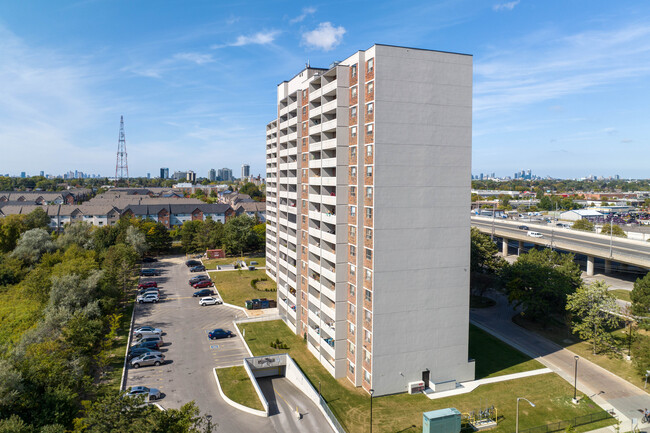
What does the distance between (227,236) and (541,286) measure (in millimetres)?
70393

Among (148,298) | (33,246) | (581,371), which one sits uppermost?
(33,246)

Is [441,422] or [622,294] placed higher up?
[441,422]

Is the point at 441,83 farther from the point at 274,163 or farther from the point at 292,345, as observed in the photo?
the point at 274,163

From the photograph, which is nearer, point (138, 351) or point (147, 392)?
point (147, 392)

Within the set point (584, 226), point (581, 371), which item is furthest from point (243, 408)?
point (584, 226)

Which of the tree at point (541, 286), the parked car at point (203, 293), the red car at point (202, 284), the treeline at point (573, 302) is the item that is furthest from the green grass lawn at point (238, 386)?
the treeline at point (573, 302)

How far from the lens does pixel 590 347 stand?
48531 millimetres

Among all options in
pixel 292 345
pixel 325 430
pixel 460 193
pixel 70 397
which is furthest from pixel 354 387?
pixel 70 397

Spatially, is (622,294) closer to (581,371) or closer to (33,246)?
(581,371)

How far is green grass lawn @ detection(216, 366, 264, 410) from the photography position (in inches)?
1426

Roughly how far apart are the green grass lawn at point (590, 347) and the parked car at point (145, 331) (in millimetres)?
48722

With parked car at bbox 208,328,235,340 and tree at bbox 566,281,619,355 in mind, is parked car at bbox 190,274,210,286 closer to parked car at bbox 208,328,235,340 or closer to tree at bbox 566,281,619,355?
parked car at bbox 208,328,235,340

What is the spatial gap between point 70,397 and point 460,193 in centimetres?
3552

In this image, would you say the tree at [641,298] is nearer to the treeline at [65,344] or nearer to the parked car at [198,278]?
the treeline at [65,344]
